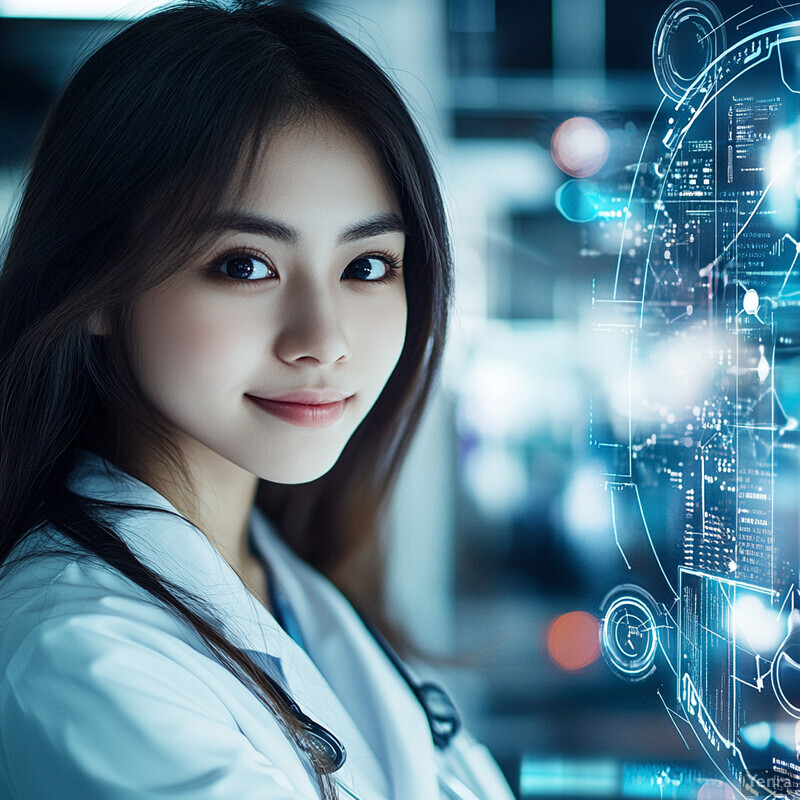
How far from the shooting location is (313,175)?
564mm

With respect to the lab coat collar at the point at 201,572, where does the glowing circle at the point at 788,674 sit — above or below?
below

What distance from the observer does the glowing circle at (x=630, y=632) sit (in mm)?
677

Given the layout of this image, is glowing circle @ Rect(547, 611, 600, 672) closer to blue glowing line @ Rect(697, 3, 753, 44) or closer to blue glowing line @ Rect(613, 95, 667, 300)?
blue glowing line @ Rect(613, 95, 667, 300)

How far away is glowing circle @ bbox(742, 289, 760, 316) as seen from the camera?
0.62 meters

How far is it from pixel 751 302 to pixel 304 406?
1.29 feet

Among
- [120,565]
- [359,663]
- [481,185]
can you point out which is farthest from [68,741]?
[481,185]

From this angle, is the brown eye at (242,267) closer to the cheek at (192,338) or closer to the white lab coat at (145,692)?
the cheek at (192,338)

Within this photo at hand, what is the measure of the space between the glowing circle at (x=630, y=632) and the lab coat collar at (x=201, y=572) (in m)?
0.23

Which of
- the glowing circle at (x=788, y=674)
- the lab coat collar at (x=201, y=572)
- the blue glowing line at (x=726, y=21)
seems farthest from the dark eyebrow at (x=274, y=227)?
the glowing circle at (x=788, y=674)

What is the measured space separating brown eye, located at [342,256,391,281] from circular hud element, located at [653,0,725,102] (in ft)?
0.99

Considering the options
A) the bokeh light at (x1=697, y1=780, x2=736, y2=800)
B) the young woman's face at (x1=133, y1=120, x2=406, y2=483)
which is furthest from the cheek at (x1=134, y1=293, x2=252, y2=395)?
the bokeh light at (x1=697, y1=780, x2=736, y2=800)

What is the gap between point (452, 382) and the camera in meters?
0.75

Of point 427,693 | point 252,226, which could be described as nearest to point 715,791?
point 427,693

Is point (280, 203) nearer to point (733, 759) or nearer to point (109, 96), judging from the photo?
point (109, 96)
